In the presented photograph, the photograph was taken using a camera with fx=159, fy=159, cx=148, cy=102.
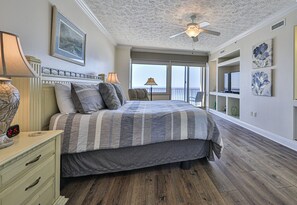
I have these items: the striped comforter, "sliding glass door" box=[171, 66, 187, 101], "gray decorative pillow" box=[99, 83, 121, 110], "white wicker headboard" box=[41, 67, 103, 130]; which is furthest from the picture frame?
"sliding glass door" box=[171, 66, 187, 101]

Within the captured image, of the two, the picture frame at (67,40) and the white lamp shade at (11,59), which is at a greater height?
the picture frame at (67,40)

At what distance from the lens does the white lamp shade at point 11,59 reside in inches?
34.5

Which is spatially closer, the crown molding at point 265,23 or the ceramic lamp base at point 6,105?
the ceramic lamp base at point 6,105

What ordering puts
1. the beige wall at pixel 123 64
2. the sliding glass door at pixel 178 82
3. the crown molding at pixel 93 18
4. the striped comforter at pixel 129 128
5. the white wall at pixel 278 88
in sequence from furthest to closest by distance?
the sliding glass door at pixel 178 82, the beige wall at pixel 123 64, the white wall at pixel 278 88, the crown molding at pixel 93 18, the striped comforter at pixel 129 128

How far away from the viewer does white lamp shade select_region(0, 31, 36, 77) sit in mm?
876

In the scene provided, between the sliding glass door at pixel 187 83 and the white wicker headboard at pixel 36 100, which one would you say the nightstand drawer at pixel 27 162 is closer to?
the white wicker headboard at pixel 36 100

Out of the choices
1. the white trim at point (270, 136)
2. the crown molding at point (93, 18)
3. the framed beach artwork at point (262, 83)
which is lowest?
the white trim at point (270, 136)

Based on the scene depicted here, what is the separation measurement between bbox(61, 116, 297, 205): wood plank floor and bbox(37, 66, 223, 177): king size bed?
0.43ft

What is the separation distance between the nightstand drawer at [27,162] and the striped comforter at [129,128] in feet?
1.41

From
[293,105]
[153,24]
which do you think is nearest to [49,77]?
[153,24]

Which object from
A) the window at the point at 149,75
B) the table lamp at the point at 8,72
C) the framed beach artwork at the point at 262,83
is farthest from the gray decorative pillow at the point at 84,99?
the window at the point at 149,75

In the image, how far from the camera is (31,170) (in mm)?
1016

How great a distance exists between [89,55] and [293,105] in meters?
3.88

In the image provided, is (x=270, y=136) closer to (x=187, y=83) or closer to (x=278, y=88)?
(x=278, y=88)
